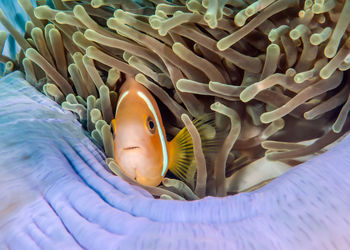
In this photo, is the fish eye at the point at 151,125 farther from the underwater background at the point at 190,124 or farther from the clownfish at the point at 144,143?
the underwater background at the point at 190,124

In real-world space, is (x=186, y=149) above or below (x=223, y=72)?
below

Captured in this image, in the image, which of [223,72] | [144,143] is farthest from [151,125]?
[223,72]

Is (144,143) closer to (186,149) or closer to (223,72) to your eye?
(186,149)

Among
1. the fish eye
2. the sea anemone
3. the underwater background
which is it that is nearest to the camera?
the underwater background

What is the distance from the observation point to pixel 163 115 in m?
1.14

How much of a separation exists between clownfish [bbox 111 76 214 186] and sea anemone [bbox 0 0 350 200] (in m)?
0.04

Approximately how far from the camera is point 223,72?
3.18ft

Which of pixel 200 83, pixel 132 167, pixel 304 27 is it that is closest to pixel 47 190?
pixel 132 167

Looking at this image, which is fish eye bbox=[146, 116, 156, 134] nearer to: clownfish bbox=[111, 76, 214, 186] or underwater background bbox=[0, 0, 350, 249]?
clownfish bbox=[111, 76, 214, 186]

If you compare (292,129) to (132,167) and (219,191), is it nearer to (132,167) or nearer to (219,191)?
(219,191)

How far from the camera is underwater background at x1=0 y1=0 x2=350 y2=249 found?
1.95 feet

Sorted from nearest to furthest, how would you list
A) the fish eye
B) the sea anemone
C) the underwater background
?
the underwater background → the sea anemone → the fish eye

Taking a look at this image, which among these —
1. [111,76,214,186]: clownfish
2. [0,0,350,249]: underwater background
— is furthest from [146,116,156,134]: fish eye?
[0,0,350,249]: underwater background

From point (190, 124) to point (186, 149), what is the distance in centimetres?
19
